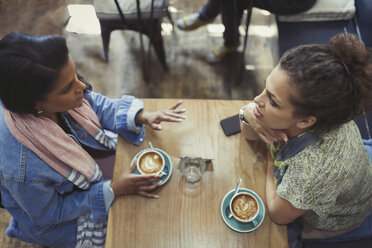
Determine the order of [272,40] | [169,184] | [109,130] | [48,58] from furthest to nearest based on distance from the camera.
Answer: [272,40] → [109,130] → [169,184] → [48,58]

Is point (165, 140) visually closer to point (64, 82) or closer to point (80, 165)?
point (80, 165)

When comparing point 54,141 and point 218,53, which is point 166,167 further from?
point 218,53

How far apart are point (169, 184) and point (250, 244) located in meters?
0.40

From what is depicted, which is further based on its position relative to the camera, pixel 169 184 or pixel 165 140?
pixel 165 140

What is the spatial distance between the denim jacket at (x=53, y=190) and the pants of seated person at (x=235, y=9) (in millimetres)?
1307

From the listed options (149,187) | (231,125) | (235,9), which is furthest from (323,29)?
(149,187)

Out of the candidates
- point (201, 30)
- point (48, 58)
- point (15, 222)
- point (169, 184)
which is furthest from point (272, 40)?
point (15, 222)

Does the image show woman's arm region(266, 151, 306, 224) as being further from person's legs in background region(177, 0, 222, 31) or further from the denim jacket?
person's legs in background region(177, 0, 222, 31)

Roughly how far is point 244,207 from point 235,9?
1667 millimetres

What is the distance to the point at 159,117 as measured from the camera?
1350 mm

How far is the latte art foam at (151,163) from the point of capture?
4.12ft

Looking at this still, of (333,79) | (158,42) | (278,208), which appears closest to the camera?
(333,79)

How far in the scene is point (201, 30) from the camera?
290 cm

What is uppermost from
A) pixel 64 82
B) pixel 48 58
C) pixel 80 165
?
pixel 48 58
